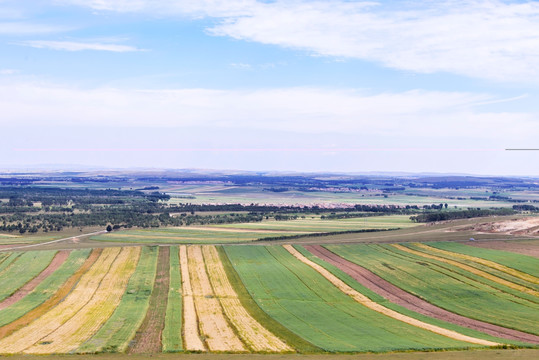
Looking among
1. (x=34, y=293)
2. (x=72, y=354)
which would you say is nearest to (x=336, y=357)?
(x=72, y=354)

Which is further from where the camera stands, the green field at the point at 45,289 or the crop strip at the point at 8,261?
the crop strip at the point at 8,261

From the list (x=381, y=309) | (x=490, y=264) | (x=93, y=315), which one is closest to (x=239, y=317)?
(x=93, y=315)

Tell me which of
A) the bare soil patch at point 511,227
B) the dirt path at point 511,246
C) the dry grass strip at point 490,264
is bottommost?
the dry grass strip at point 490,264

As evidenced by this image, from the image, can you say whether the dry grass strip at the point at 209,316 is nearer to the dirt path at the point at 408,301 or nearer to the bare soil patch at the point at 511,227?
the dirt path at the point at 408,301

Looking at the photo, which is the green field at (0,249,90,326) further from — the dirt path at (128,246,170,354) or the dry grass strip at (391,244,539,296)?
the dry grass strip at (391,244,539,296)

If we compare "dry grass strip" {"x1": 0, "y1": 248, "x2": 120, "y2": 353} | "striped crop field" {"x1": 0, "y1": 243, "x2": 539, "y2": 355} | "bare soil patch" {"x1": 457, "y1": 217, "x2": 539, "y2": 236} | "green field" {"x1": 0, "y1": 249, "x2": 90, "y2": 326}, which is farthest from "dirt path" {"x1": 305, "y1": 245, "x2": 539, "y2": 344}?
"bare soil patch" {"x1": 457, "y1": 217, "x2": 539, "y2": 236}

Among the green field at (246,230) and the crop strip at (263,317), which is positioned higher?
the green field at (246,230)

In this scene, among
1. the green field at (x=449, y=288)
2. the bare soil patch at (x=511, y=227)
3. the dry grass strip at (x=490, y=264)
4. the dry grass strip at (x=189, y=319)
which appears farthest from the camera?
the bare soil patch at (x=511, y=227)

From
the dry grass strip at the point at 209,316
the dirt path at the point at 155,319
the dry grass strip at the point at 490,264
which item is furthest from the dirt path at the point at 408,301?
the dirt path at the point at 155,319
